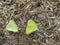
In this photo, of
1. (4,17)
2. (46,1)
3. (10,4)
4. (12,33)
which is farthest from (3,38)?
(46,1)

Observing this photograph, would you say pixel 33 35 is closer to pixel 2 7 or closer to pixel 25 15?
pixel 25 15

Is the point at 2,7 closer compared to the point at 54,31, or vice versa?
the point at 54,31

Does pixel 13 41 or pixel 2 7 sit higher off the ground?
pixel 2 7

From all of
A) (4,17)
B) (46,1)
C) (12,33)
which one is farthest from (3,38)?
(46,1)

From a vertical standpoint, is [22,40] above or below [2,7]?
below

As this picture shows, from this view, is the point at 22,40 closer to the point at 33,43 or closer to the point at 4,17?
the point at 33,43

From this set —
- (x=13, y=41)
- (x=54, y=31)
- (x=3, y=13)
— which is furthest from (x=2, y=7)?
(x=54, y=31)

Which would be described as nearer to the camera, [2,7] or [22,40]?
[22,40]

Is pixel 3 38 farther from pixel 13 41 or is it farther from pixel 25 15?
pixel 25 15
